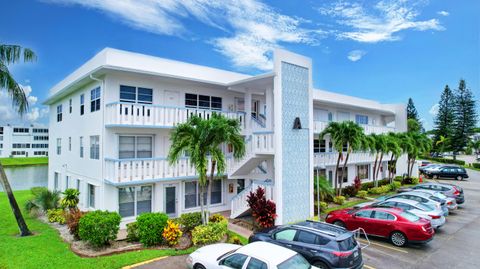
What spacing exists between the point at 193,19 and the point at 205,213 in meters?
13.1

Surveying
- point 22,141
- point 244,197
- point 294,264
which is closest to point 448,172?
point 244,197

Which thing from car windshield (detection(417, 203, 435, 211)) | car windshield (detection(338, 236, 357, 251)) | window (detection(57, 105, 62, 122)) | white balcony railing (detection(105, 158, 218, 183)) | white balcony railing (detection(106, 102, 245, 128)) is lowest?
car windshield (detection(417, 203, 435, 211))

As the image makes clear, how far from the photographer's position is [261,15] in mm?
18391

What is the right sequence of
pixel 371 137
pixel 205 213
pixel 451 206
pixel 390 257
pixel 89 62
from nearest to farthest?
pixel 390 257, pixel 205 213, pixel 89 62, pixel 451 206, pixel 371 137

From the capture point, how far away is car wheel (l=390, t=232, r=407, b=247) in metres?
12.3

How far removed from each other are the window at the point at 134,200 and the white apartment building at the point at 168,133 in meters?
0.05

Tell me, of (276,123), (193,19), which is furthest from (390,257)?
(193,19)

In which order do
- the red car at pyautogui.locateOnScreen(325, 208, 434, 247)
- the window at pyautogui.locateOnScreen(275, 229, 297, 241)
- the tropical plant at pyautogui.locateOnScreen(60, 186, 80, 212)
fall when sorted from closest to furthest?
the window at pyautogui.locateOnScreen(275, 229, 297, 241) → the red car at pyautogui.locateOnScreen(325, 208, 434, 247) → the tropical plant at pyautogui.locateOnScreen(60, 186, 80, 212)

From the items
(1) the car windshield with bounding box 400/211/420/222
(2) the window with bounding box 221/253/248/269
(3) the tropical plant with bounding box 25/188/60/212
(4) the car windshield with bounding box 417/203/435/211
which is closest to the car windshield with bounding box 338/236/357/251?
(2) the window with bounding box 221/253/248/269

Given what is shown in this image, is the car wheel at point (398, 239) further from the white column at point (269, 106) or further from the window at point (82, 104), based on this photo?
the window at point (82, 104)

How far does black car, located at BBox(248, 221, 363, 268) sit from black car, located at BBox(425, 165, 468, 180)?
35176 millimetres

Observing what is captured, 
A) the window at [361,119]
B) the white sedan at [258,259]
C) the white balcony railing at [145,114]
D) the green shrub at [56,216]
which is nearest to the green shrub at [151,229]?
the white sedan at [258,259]

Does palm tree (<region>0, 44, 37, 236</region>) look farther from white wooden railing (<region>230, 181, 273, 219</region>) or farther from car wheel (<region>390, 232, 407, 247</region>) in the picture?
car wheel (<region>390, 232, 407, 247</region>)

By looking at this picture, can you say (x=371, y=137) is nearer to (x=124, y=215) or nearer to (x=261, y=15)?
(x=261, y=15)
